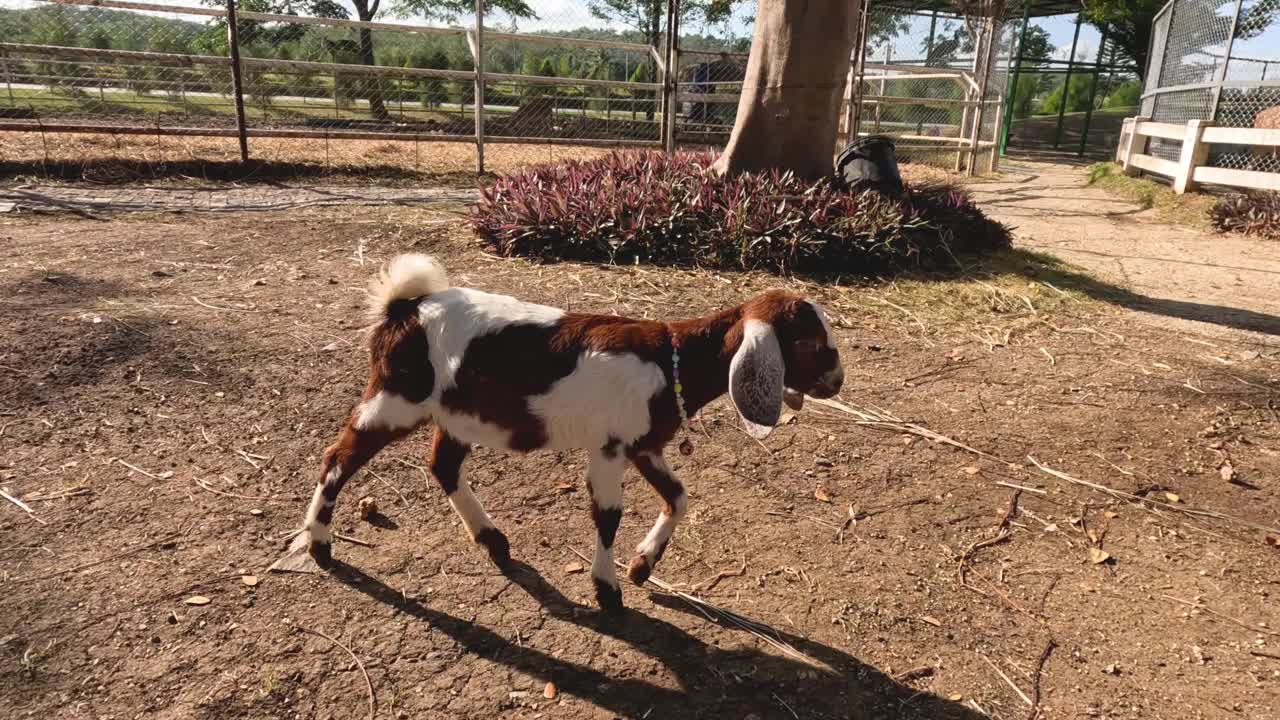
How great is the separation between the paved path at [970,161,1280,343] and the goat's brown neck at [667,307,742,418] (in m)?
5.00

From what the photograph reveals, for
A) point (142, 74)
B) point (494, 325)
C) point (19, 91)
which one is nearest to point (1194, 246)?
point (494, 325)

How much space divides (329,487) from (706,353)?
1403mm

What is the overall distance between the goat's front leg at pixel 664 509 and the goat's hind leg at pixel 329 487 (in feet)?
2.70

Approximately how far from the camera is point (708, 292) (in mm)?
6000

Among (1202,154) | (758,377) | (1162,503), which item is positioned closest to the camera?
(758,377)

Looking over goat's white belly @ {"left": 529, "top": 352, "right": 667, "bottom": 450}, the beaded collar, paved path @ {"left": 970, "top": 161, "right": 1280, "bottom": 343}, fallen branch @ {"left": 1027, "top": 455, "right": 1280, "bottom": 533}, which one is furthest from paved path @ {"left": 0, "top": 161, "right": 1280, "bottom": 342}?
goat's white belly @ {"left": 529, "top": 352, "right": 667, "bottom": 450}

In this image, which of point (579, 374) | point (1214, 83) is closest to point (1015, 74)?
point (1214, 83)

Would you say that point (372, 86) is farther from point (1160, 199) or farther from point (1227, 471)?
point (1227, 471)

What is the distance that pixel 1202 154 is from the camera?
11938mm

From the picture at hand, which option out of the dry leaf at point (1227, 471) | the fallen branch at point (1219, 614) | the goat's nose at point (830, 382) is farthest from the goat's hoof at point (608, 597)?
the dry leaf at point (1227, 471)

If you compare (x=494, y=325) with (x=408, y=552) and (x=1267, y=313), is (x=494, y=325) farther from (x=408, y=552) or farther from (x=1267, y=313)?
(x=1267, y=313)

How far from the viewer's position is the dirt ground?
2354 mm

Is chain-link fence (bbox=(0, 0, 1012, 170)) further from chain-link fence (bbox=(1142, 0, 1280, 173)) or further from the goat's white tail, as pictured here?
the goat's white tail

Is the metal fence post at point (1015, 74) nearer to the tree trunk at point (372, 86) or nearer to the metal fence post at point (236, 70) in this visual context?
the tree trunk at point (372, 86)
